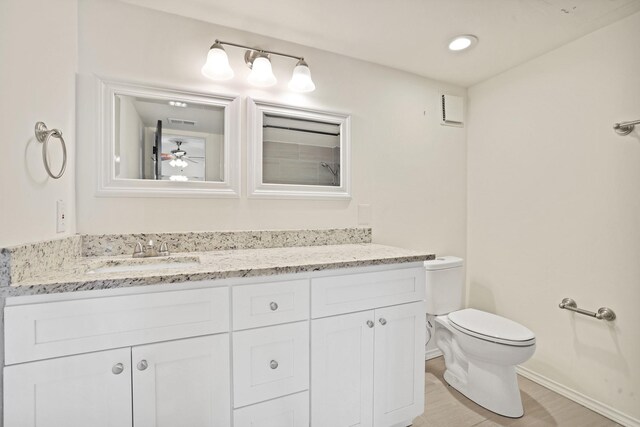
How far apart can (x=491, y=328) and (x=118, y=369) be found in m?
1.82

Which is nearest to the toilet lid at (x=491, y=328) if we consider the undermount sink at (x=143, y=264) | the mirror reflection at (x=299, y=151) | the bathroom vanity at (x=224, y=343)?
the bathroom vanity at (x=224, y=343)

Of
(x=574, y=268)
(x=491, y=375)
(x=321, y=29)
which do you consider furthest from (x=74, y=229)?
(x=574, y=268)

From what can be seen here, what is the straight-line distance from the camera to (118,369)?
0.94 meters

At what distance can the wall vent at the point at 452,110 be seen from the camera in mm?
2311

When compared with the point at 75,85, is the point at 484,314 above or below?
below

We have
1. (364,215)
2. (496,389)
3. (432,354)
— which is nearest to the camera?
(496,389)

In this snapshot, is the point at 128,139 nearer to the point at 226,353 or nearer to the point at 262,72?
the point at 262,72

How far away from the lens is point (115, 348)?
948 mm

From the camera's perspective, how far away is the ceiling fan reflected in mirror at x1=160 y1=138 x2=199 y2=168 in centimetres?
153

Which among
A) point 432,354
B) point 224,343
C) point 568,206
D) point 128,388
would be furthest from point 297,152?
point 432,354

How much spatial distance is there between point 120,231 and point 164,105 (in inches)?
27.0

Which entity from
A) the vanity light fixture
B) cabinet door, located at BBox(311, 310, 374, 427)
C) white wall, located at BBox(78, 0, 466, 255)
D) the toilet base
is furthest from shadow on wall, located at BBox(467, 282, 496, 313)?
the vanity light fixture

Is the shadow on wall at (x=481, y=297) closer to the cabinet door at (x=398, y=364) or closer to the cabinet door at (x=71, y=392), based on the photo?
the cabinet door at (x=398, y=364)

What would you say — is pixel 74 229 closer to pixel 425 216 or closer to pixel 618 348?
pixel 425 216
